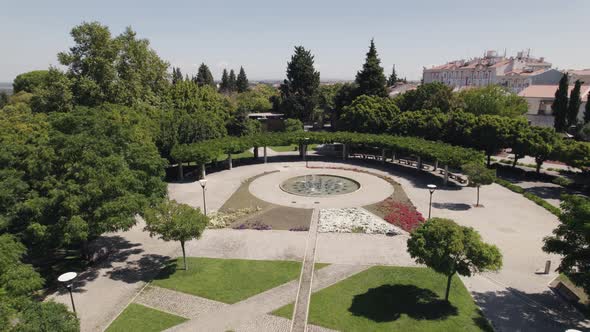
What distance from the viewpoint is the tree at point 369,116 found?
54125mm

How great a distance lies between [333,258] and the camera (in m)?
23.5

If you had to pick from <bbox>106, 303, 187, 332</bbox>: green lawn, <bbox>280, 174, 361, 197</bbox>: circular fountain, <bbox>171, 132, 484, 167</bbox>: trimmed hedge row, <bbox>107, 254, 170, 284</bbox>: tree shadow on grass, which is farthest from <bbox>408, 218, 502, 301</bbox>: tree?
<bbox>171, 132, 484, 167</bbox>: trimmed hedge row

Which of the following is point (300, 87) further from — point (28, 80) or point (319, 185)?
point (28, 80)

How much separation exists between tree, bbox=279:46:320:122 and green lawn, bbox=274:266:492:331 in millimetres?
58779

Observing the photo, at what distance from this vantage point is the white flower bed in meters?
27.8

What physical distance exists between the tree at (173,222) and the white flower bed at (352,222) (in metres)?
10.6

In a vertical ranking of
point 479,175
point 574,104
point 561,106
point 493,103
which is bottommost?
point 479,175

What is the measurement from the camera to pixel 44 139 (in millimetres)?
22312

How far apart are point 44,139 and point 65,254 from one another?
7.90 metres

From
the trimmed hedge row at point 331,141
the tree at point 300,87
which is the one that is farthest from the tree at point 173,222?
the tree at point 300,87

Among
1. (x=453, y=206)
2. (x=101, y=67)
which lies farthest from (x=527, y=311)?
(x=101, y=67)

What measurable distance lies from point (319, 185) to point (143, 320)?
25521 millimetres

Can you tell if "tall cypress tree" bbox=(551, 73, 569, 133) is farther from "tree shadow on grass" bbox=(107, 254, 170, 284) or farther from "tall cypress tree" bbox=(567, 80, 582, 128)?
"tree shadow on grass" bbox=(107, 254, 170, 284)

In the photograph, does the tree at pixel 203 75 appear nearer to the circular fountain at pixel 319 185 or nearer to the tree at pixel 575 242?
the circular fountain at pixel 319 185
